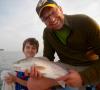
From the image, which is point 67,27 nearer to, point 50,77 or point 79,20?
point 79,20

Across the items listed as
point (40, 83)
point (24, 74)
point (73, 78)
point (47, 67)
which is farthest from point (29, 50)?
point (73, 78)

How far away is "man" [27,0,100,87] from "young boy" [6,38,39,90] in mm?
1108

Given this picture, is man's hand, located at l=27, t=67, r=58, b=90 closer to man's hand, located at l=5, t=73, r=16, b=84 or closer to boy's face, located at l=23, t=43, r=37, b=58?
man's hand, located at l=5, t=73, r=16, b=84

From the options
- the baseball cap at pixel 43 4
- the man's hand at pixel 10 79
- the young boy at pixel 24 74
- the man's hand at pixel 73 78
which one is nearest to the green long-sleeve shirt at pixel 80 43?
the man's hand at pixel 73 78

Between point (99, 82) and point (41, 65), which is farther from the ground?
point (41, 65)

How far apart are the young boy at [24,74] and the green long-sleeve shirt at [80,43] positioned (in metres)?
1.05

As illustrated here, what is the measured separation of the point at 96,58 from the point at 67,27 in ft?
2.49

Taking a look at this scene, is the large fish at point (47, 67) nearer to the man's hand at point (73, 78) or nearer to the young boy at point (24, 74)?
the man's hand at point (73, 78)

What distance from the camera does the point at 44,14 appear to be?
4883 millimetres

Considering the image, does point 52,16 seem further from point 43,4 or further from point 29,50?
point 29,50

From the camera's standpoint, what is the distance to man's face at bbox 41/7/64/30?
485 cm

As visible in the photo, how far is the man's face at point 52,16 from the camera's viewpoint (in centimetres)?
485

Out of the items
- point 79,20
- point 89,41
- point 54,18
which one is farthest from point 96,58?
point 54,18

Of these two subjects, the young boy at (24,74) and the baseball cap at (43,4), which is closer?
the baseball cap at (43,4)
